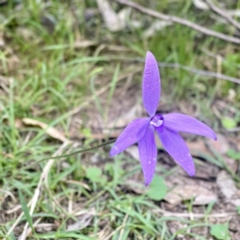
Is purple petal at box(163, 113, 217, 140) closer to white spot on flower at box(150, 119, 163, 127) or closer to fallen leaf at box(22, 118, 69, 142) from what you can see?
white spot on flower at box(150, 119, 163, 127)

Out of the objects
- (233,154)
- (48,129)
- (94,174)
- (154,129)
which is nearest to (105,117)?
(48,129)

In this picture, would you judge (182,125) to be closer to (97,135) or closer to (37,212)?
(37,212)

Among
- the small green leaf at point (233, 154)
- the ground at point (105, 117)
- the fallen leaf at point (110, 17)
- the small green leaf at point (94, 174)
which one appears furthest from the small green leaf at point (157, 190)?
the fallen leaf at point (110, 17)

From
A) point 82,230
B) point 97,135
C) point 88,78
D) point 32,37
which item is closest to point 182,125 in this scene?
point 82,230

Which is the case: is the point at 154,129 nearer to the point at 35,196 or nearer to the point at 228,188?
the point at 35,196

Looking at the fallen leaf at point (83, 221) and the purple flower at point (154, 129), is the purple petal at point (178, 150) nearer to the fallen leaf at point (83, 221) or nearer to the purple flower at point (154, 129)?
the purple flower at point (154, 129)

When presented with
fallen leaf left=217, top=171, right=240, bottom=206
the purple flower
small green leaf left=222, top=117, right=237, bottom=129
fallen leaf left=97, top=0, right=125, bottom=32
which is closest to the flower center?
the purple flower

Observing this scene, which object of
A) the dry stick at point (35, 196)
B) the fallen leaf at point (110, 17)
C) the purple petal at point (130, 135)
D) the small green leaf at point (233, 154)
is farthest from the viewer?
the fallen leaf at point (110, 17)
